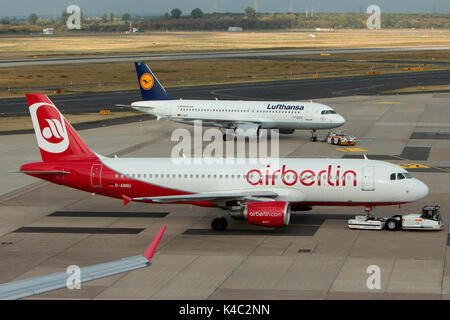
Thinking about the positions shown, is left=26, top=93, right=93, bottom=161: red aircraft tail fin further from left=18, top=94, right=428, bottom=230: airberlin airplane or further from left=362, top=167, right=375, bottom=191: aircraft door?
left=362, top=167, right=375, bottom=191: aircraft door

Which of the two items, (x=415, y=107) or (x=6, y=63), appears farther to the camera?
(x=6, y=63)

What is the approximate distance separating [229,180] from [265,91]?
7813cm

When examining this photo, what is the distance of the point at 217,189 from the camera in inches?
1596

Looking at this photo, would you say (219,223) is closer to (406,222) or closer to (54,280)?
(406,222)

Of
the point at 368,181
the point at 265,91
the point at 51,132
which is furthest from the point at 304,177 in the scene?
the point at 265,91

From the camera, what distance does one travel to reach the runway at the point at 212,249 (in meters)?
29.5

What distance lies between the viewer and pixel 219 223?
129 ft

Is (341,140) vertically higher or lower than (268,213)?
lower

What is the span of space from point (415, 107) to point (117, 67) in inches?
3162

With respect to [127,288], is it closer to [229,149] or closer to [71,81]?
[229,149]

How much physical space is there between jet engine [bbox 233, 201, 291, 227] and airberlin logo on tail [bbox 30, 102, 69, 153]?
40.5 feet

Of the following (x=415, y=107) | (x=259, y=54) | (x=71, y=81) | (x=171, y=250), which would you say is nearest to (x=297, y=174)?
(x=171, y=250)

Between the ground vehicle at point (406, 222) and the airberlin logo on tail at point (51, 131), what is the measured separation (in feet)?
59.4

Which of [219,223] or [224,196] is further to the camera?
[219,223]
